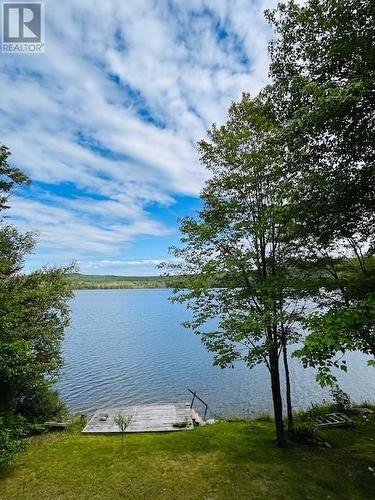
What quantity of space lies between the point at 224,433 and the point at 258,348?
19.6 feet

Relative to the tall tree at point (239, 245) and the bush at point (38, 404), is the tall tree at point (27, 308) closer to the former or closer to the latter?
the bush at point (38, 404)

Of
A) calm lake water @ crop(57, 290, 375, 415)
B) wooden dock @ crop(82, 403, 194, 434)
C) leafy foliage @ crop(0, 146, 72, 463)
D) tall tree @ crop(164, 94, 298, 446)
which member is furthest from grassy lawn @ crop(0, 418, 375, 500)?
calm lake water @ crop(57, 290, 375, 415)

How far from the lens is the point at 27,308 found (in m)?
16.6

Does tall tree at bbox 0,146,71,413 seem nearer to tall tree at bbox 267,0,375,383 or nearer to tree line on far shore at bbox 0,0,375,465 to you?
tree line on far shore at bbox 0,0,375,465

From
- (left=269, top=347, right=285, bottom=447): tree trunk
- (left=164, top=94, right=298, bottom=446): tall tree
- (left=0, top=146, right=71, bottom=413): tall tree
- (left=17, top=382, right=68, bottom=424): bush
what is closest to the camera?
(left=164, top=94, right=298, bottom=446): tall tree

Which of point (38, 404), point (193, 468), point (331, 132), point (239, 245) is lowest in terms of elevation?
point (193, 468)

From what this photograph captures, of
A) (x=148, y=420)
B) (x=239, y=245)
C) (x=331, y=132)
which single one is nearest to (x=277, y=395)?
(x=239, y=245)

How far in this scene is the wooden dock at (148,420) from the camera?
15831mm

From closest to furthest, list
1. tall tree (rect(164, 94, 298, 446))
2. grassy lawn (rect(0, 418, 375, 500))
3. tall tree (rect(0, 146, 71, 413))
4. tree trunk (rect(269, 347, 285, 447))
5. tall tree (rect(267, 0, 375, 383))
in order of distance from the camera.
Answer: tall tree (rect(267, 0, 375, 383)) < grassy lawn (rect(0, 418, 375, 500)) < tall tree (rect(164, 94, 298, 446)) < tree trunk (rect(269, 347, 285, 447)) < tall tree (rect(0, 146, 71, 413))

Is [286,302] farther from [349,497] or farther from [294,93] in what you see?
[294,93]

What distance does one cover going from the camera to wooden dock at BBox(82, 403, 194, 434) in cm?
1583

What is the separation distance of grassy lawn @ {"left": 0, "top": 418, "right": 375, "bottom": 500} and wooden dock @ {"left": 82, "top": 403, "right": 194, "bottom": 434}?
4.33 feet

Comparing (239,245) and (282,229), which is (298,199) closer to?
(282,229)

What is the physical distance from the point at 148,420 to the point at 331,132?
16175 mm
